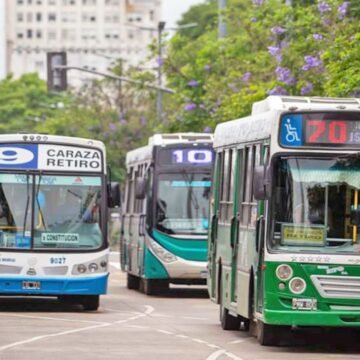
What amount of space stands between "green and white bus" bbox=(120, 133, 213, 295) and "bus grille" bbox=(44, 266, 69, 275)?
5738mm

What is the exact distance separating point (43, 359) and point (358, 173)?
3952 mm

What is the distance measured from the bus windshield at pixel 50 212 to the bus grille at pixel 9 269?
0.31 metres

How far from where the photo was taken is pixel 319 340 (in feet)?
68.3

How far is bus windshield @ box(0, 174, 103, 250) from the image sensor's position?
26562 millimetres

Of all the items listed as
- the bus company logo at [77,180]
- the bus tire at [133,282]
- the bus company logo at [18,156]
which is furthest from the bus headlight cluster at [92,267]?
the bus tire at [133,282]

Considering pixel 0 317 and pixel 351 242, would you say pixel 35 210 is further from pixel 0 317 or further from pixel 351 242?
pixel 351 242

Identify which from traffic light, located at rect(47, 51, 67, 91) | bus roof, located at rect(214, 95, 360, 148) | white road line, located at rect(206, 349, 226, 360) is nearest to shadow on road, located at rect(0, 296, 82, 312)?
bus roof, located at rect(214, 95, 360, 148)

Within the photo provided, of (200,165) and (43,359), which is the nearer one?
(43,359)

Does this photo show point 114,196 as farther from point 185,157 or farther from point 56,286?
point 185,157

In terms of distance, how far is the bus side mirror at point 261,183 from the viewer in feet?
60.7

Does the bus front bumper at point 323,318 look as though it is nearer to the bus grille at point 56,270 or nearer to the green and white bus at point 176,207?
the bus grille at point 56,270

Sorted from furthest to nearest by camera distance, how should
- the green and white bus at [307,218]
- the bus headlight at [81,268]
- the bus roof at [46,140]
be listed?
the bus roof at [46,140]
the bus headlight at [81,268]
the green and white bus at [307,218]

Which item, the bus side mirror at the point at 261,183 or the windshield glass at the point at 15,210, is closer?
the bus side mirror at the point at 261,183

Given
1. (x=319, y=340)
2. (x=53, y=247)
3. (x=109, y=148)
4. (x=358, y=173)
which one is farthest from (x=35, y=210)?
(x=109, y=148)
